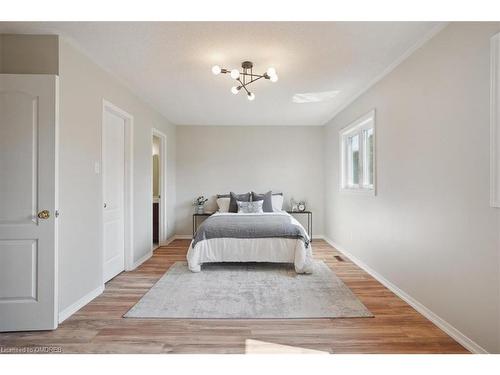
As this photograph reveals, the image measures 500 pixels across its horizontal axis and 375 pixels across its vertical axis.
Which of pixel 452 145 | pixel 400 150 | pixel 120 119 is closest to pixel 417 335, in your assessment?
pixel 452 145

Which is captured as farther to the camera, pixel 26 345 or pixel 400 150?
pixel 400 150

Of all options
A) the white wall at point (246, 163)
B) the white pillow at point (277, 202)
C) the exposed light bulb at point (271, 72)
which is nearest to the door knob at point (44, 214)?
the exposed light bulb at point (271, 72)

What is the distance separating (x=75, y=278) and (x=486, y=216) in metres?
3.21

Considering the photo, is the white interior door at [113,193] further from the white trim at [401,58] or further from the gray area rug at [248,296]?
the white trim at [401,58]

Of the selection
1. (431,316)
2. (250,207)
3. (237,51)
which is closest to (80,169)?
(237,51)

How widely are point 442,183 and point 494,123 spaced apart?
2.00ft

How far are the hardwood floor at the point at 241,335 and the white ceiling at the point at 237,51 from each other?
2.35m

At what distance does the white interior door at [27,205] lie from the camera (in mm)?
2111

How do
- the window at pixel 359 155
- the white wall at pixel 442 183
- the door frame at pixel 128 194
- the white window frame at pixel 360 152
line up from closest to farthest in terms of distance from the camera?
the white wall at pixel 442 183
the white window frame at pixel 360 152
the door frame at pixel 128 194
the window at pixel 359 155

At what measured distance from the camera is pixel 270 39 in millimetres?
2369

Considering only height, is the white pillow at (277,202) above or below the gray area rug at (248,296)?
above

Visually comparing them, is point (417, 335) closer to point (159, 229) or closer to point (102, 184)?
point (102, 184)

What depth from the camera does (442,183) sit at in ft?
7.12

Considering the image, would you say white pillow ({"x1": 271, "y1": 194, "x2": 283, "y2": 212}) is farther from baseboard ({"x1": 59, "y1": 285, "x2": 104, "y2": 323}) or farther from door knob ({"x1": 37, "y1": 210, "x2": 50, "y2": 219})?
door knob ({"x1": 37, "y1": 210, "x2": 50, "y2": 219})
